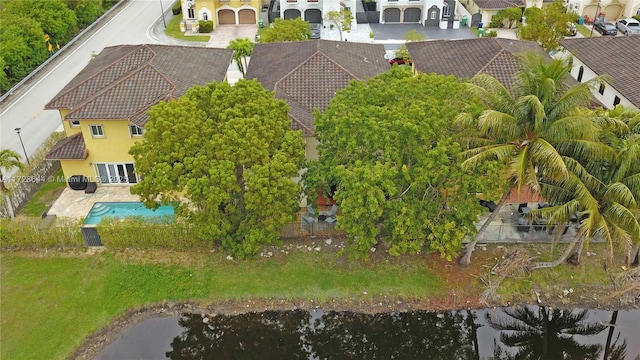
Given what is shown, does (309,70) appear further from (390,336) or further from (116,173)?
(390,336)

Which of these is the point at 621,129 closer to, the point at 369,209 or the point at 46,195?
the point at 369,209

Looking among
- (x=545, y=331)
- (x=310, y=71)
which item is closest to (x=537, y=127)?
(x=545, y=331)

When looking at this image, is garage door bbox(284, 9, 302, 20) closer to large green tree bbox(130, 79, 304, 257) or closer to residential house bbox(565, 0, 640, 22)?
residential house bbox(565, 0, 640, 22)

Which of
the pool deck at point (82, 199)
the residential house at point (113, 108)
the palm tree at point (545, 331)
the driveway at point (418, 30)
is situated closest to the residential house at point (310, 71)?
the residential house at point (113, 108)

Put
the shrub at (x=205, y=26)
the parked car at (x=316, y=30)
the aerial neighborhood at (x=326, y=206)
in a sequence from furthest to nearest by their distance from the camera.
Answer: the shrub at (x=205, y=26) → the parked car at (x=316, y=30) → the aerial neighborhood at (x=326, y=206)

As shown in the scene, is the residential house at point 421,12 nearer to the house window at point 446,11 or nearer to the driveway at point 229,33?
the house window at point 446,11

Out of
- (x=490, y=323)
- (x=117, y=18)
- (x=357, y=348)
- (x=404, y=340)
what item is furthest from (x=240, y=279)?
(x=117, y=18)
